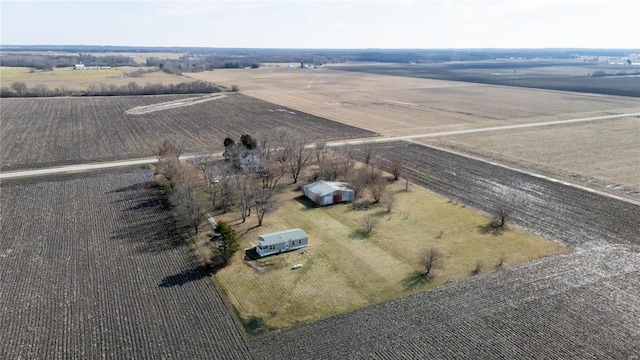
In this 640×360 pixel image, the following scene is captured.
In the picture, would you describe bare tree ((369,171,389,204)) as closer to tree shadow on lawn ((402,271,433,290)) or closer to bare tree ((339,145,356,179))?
bare tree ((339,145,356,179))

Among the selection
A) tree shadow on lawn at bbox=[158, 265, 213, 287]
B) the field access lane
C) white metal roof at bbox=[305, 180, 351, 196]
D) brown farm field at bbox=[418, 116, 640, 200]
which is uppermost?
white metal roof at bbox=[305, 180, 351, 196]

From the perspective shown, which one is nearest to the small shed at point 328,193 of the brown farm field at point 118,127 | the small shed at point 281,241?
the small shed at point 281,241

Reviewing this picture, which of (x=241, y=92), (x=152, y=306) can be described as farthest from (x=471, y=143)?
(x=241, y=92)

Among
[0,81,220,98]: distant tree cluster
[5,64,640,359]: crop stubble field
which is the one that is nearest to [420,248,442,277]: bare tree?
[5,64,640,359]: crop stubble field

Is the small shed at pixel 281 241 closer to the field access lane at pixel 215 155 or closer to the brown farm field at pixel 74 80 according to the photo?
the field access lane at pixel 215 155

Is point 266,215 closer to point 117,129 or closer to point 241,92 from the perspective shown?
point 117,129

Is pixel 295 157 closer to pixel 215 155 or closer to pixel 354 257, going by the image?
pixel 215 155

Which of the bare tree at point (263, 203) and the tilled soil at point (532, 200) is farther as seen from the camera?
the bare tree at point (263, 203)
